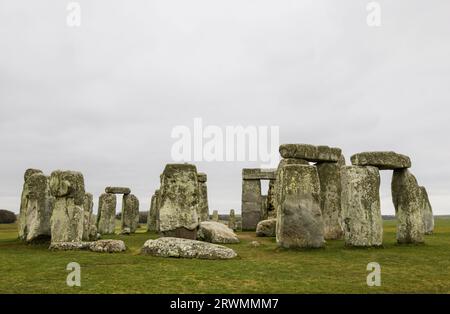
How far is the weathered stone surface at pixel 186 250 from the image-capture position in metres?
10.5

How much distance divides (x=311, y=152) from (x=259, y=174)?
9554 mm

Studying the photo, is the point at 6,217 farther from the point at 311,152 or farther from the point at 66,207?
the point at 311,152

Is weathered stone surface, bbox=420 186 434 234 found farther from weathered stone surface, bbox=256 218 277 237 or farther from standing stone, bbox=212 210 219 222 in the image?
standing stone, bbox=212 210 219 222

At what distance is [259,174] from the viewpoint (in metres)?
26.3

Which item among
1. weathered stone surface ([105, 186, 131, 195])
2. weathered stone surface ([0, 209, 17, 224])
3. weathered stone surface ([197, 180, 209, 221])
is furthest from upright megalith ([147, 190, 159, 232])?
weathered stone surface ([0, 209, 17, 224])

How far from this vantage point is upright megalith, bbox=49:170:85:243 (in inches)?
518

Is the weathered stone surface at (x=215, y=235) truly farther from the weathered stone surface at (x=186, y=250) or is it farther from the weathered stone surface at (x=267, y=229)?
the weathered stone surface at (x=186, y=250)

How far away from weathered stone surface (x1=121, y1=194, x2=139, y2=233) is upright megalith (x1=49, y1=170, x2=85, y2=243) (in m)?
11.9

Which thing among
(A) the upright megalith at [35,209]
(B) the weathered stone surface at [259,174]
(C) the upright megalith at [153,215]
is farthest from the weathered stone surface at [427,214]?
(A) the upright megalith at [35,209]

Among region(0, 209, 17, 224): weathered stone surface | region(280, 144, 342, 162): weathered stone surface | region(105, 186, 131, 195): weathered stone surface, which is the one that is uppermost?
region(280, 144, 342, 162): weathered stone surface

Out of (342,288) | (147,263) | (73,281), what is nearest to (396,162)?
(342,288)

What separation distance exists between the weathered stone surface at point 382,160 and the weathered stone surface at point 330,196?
3781mm
